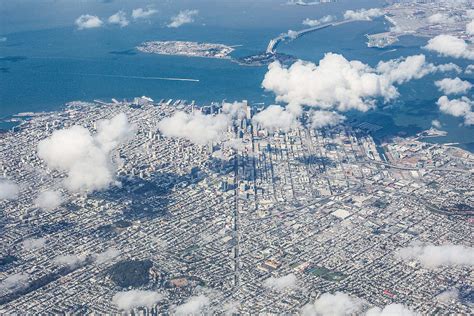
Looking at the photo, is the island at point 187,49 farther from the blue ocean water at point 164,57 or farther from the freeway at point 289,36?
the freeway at point 289,36

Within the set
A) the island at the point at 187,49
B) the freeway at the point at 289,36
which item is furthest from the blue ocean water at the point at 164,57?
the island at the point at 187,49

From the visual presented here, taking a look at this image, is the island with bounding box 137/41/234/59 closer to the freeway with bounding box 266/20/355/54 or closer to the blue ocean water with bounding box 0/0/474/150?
the blue ocean water with bounding box 0/0/474/150

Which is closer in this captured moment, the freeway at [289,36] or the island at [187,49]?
the island at [187,49]

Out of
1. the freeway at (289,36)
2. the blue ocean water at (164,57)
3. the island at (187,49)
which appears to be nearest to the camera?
the blue ocean water at (164,57)

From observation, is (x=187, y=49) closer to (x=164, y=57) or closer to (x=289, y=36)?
(x=164, y=57)

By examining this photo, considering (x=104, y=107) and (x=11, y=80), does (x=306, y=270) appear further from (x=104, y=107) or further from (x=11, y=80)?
(x=11, y=80)

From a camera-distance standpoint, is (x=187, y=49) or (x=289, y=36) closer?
(x=187, y=49)

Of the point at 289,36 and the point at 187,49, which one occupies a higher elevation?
the point at 289,36

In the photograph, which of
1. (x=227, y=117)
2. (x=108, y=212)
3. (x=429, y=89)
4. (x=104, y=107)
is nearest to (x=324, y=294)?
(x=108, y=212)

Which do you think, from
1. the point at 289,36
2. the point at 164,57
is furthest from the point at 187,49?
the point at 289,36
